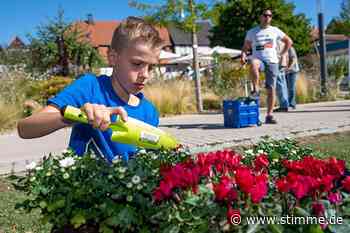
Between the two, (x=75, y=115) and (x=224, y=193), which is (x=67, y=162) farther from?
(x=224, y=193)

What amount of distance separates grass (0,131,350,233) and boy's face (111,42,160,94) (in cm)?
79

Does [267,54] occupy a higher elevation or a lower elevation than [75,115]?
higher

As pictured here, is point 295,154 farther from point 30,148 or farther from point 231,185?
point 30,148

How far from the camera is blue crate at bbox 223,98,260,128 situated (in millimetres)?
7922

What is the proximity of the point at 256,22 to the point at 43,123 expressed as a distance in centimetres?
3652

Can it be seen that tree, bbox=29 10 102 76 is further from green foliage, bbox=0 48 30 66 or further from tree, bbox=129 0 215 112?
tree, bbox=129 0 215 112

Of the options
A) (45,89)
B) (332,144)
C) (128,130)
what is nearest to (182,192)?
(128,130)

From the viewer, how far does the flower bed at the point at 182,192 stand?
3.88 ft

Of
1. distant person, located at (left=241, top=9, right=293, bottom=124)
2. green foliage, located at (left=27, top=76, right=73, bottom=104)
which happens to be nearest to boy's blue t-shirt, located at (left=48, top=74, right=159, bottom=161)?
distant person, located at (left=241, top=9, right=293, bottom=124)

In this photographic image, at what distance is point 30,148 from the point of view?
287 inches

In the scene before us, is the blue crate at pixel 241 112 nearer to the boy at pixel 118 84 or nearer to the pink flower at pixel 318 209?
the boy at pixel 118 84

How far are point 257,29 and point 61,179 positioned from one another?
7.23m

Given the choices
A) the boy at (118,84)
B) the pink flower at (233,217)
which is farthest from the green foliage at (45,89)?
the pink flower at (233,217)

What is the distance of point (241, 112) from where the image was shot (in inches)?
314
